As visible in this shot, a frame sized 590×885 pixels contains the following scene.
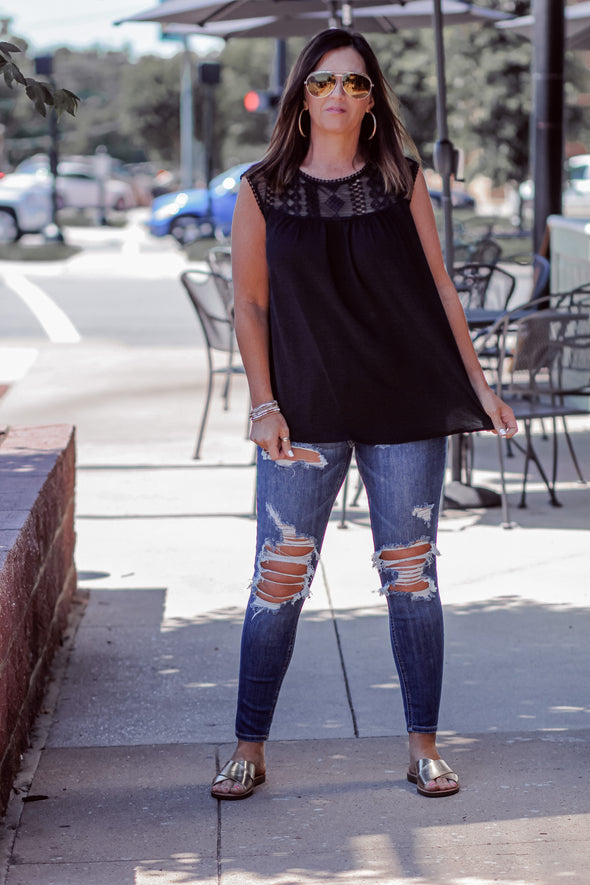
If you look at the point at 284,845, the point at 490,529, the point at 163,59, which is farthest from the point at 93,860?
the point at 163,59

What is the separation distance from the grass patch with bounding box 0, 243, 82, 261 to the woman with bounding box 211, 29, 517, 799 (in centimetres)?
2153

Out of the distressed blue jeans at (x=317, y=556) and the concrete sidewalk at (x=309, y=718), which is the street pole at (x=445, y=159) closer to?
the concrete sidewalk at (x=309, y=718)

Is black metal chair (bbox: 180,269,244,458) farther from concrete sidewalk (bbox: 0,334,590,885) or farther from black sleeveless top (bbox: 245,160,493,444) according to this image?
black sleeveless top (bbox: 245,160,493,444)

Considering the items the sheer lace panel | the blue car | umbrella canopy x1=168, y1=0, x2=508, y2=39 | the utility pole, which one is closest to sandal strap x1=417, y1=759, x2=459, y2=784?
the sheer lace panel

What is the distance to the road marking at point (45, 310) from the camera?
13.7m

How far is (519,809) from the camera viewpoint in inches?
134

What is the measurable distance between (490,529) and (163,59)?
69806 millimetres

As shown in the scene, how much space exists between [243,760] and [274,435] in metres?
0.88

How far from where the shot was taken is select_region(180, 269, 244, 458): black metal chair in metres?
7.79

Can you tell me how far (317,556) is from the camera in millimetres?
3463

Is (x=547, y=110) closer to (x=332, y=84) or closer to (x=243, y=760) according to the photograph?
(x=332, y=84)

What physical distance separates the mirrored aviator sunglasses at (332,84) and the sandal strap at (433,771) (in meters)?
1.69

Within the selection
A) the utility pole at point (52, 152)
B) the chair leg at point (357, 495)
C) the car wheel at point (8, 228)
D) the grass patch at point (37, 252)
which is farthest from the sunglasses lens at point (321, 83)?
the car wheel at point (8, 228)

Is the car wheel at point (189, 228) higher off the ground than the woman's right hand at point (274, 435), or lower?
lower
